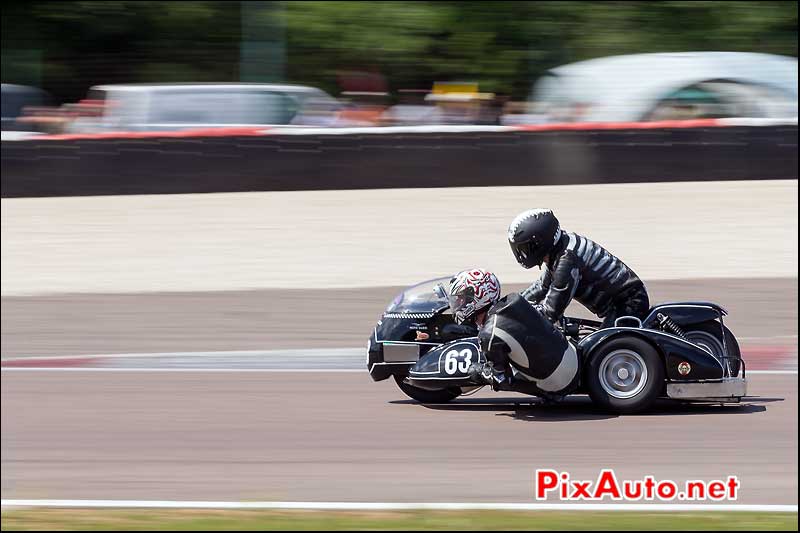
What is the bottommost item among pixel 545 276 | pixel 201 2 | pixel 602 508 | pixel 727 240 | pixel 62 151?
pixel 602 508

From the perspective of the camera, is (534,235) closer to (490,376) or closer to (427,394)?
(490,376)

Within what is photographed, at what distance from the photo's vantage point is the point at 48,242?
15297 mm

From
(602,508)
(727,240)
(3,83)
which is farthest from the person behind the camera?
(3,83)

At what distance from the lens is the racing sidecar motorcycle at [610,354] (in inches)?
312

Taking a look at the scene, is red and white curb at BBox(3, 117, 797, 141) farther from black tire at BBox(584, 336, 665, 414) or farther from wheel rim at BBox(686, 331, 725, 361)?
black tire at BBox(584, 336, 665, 414)

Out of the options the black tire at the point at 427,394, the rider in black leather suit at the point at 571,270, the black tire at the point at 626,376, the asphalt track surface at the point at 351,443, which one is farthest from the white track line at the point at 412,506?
the black tire at the point at 427,394

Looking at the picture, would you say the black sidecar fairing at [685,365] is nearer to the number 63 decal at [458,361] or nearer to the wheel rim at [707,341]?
the wheel rim at [707,341]

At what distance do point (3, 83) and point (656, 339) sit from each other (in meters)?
13.0

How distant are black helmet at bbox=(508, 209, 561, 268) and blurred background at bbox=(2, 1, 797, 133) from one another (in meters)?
9.00

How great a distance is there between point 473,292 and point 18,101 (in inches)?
447

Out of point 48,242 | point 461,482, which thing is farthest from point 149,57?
point 461,482

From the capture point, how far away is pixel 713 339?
826 cm

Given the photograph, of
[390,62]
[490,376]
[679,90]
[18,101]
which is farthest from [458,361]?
[390,62]

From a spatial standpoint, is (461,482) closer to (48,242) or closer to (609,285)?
(609,285)
